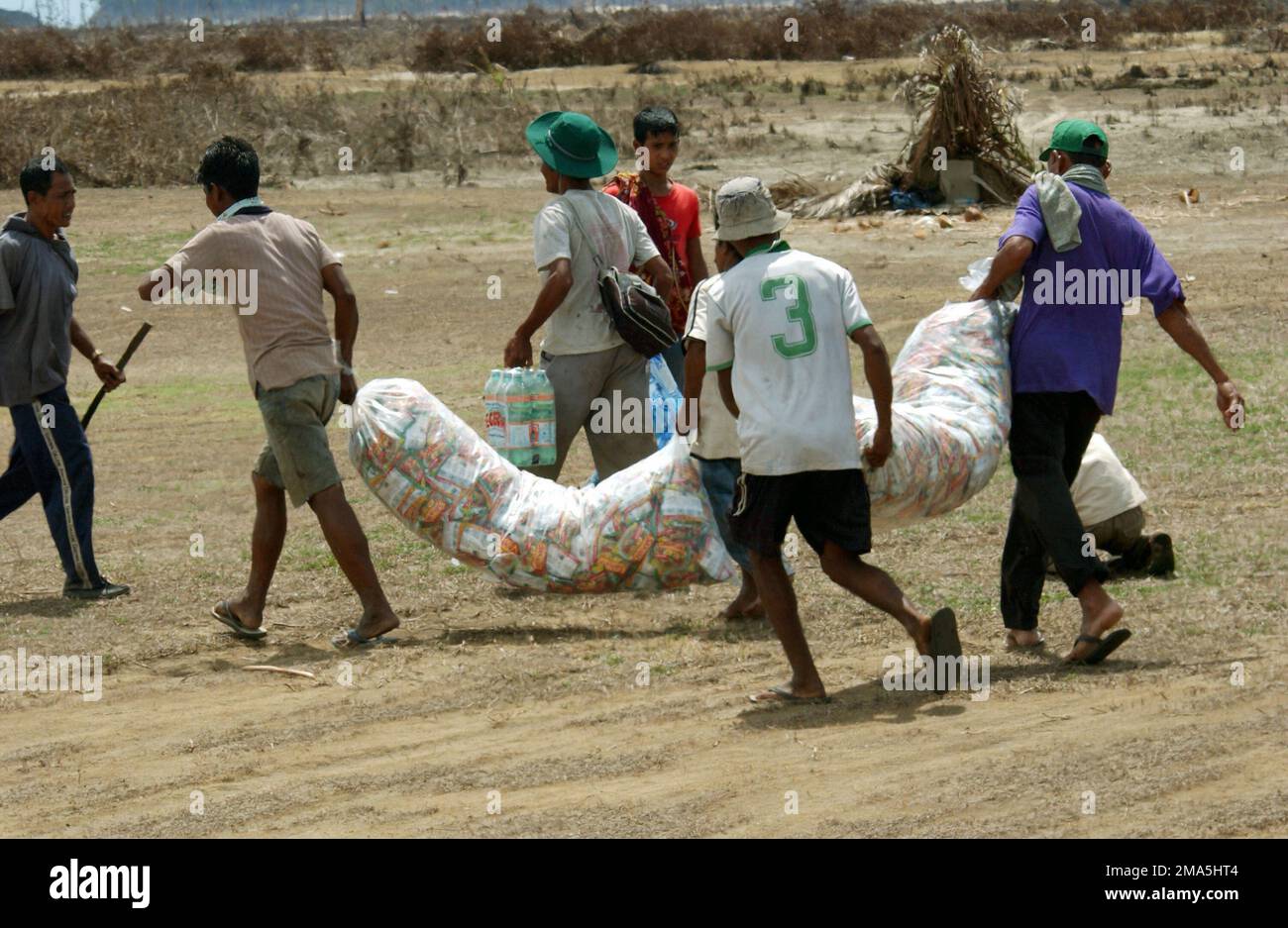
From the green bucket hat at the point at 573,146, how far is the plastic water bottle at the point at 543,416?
838mm

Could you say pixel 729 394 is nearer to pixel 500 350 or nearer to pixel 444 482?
pixel 444 482

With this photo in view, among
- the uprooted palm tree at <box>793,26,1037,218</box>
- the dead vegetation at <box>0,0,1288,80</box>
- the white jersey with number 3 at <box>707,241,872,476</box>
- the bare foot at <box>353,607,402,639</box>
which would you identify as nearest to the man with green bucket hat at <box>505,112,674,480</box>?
the bare foot at <box>353,607,402,639</box>

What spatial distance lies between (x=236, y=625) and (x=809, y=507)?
2470mm

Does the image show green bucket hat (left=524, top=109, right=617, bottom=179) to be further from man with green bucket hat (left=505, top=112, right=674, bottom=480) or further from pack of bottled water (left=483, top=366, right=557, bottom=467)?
pack of bottled water (left=483, top=366, right=557, bottom=467)

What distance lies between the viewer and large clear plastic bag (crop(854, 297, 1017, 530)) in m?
6.32

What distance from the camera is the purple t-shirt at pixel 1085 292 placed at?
237 inches

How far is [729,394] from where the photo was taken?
578 centimetres

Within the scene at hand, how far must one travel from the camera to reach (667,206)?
7.71 metres

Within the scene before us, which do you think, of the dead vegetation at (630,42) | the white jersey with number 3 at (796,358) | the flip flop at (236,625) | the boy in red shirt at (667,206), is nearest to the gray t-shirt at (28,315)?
the flip flop at (236,625)

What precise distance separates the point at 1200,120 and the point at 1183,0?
33081 mm

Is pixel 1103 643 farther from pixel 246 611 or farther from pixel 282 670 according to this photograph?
pixel 246 611

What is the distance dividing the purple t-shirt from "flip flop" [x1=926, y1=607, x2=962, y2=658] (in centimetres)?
93

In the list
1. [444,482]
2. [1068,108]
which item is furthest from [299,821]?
[1068,108]

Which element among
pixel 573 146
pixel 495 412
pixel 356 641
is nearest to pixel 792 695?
pixel 356 641
